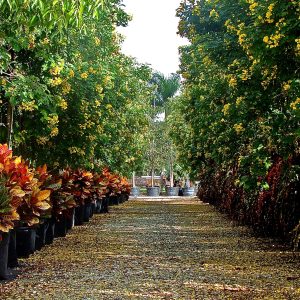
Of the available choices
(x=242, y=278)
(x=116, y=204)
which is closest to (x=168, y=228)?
(x=242, y=278)

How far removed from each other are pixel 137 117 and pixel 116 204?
7.00m

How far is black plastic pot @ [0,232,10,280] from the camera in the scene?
6430 mm

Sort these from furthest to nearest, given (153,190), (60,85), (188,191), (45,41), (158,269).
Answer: (188,191) < (153,190) < (60,85) < (45,41) < (158,269)

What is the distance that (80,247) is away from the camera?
9.50 meters

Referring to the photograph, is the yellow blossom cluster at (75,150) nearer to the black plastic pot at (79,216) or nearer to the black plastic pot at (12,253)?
the black plastic pot at (79,216)

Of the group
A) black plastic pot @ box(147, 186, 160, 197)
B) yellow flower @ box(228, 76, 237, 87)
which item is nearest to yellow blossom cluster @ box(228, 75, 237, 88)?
yellow flower @ box(228, 76, 237, 87)

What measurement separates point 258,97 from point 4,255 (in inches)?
173

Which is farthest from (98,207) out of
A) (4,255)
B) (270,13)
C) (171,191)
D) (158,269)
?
(171,191)

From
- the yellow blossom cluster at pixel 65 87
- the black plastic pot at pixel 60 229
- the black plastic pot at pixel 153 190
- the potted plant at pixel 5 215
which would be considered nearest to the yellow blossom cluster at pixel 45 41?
the yellow blossom cluster at pixel 65 87

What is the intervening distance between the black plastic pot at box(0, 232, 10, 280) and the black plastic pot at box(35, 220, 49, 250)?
2.22m

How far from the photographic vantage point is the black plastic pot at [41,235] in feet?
29.7

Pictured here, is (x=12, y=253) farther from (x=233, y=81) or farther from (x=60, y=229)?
(x=233, y=81)

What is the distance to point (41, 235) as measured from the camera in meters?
9.22

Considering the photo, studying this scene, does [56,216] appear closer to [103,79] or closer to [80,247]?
[80,247]
